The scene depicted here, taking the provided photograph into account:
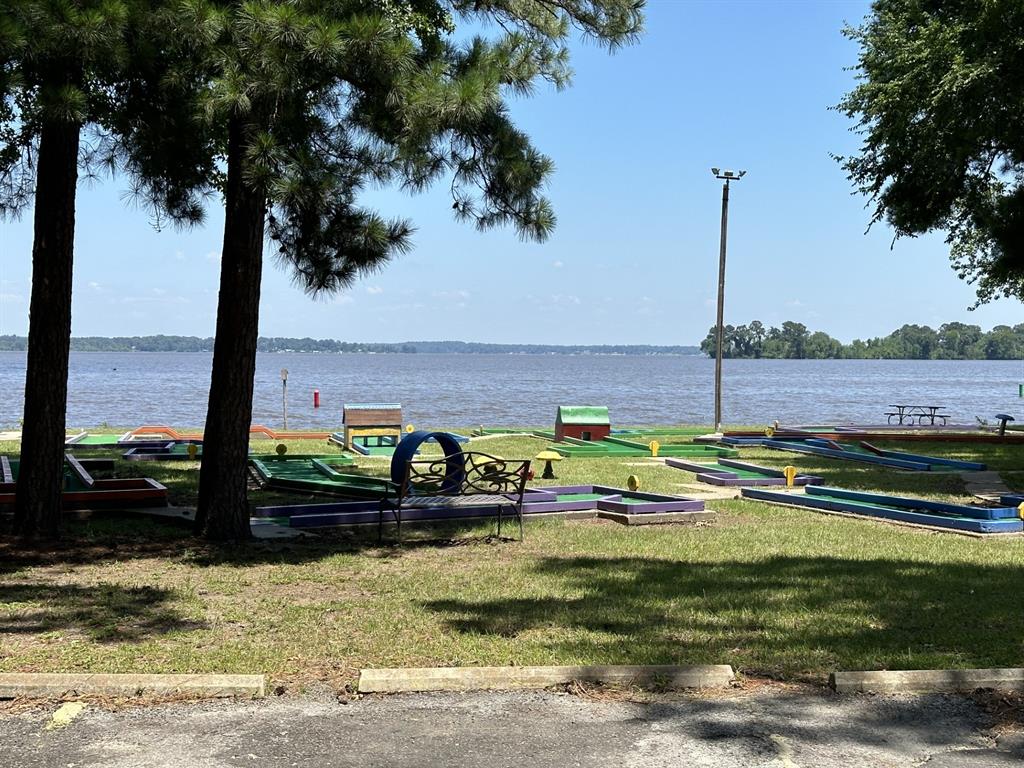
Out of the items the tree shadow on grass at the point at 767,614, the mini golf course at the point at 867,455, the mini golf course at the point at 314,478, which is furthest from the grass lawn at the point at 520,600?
the mini golf course at the point at 867,455

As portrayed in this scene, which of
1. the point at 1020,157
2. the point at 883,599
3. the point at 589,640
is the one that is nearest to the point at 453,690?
the point at 589,640

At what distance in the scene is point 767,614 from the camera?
6660mm

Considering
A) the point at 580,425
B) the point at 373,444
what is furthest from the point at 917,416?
the point at 373,444

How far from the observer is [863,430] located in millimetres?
27562

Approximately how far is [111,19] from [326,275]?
10.4 ft

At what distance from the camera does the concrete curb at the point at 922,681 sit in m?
5.09

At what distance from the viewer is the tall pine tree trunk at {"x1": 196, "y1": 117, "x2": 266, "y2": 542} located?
367 inches

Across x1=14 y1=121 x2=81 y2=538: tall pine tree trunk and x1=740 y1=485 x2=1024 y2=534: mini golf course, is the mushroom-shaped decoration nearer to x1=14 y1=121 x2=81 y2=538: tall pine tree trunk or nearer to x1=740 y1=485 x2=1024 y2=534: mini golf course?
x1=740 y1=485 x2=1024 y2=534: mini golf course

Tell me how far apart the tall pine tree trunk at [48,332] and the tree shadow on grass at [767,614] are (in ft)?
14.7

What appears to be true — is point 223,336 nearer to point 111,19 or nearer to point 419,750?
point 111,19

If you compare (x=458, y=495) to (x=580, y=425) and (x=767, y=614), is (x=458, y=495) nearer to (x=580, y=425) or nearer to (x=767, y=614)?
(x=767, y=614)

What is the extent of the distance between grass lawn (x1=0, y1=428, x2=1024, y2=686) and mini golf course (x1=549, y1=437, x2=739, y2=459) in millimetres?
8744

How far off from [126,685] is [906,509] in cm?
962

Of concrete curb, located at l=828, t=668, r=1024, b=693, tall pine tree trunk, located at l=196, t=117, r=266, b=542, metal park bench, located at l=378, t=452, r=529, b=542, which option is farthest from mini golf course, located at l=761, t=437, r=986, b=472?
concrete curb, located at l=828, t=668, r=1024, b=693
